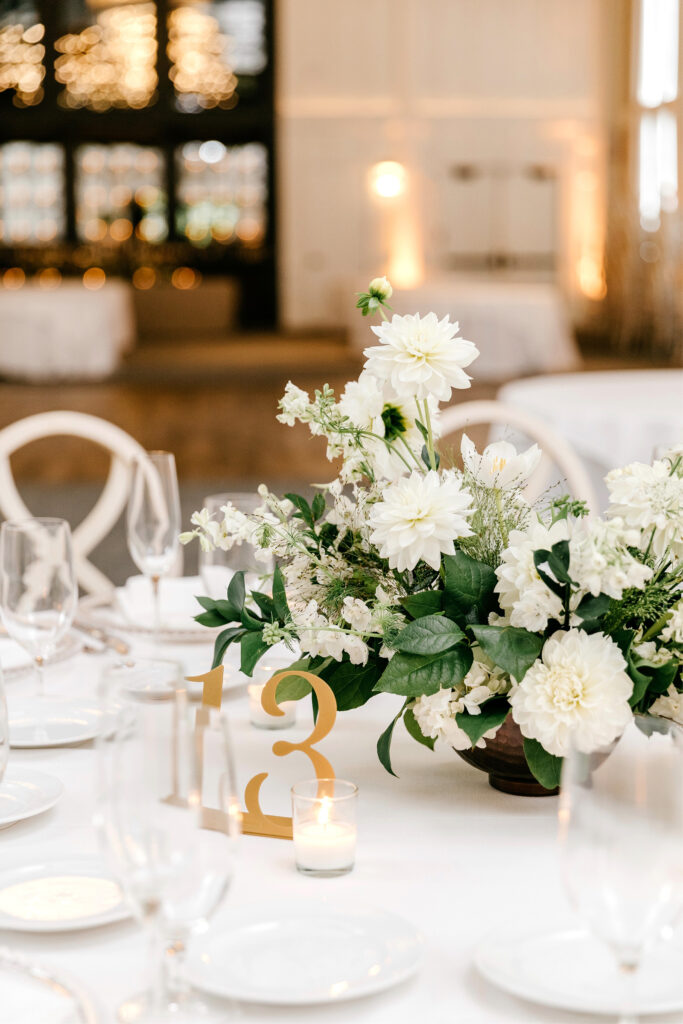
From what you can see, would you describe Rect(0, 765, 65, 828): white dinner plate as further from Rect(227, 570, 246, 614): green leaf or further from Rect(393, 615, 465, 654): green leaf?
Rect(393, 615, 465, 654): green leaf

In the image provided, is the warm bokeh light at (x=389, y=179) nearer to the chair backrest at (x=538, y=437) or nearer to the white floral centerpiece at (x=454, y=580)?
the chair backrest at (x=538, y=437)

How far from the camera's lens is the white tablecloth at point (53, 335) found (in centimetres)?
927

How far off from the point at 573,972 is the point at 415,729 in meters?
0.32

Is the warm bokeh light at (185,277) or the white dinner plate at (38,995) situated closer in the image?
→ the white dinner plate at (38,995)

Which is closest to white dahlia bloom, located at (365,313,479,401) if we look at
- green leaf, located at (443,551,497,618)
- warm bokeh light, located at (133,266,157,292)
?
green leaf, located at (443,551,497,618)

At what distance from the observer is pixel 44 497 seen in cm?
576

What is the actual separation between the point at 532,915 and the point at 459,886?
69 millimetres

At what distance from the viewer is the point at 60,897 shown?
89cm

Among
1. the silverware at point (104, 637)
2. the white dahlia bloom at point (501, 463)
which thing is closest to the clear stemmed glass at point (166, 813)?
the white dahlia bloom at point (501, 463)

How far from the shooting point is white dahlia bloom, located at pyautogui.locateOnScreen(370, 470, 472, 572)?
99cm

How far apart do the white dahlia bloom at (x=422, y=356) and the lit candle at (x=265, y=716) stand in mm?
395

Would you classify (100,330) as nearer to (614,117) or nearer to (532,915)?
(614,117)

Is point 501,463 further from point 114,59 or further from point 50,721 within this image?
point 114,59

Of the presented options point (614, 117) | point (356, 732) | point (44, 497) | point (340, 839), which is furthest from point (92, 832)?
point (614, 117)
